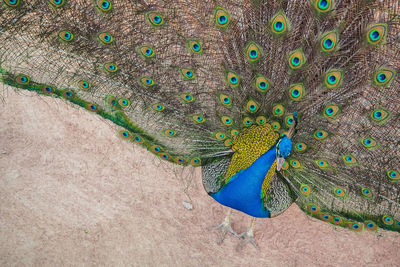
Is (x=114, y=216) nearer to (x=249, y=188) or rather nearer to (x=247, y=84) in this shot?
(x=249, y=188)

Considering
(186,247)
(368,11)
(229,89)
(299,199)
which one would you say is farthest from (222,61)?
(186,247)

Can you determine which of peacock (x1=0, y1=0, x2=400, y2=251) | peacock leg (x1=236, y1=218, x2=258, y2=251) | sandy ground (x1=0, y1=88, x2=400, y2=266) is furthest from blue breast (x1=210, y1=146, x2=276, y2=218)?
sandy ground (x1=0, y1=88, x2=400, y2=266)

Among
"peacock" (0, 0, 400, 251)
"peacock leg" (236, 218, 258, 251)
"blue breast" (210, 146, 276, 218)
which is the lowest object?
"peacock leg" (236, 218, 258, 251)

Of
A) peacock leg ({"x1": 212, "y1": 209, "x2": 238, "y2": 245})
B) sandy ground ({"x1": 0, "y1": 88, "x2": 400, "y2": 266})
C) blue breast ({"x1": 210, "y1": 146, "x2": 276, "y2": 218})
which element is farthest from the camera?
peacock leg ({"x1": 212, "y1": 209, "x2": 238, "y2": 245})

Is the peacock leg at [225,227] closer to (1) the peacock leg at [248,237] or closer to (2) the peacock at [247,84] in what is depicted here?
(1) the peacock leg at [248,237]

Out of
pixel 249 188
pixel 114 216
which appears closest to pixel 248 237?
pixel 249 188

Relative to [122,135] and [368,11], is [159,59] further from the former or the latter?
[368,11]

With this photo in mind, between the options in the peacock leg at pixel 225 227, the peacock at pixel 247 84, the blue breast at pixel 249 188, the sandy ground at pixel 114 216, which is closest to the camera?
the peacock at pixel 247 84

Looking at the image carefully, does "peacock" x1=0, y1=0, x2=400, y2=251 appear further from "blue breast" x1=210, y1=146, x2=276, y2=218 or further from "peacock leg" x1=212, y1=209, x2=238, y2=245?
"peacock leg" x1=212, y1=209, x2=238, y2=245

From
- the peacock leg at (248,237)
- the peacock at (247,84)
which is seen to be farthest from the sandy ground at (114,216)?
the peacock at (247,84)
